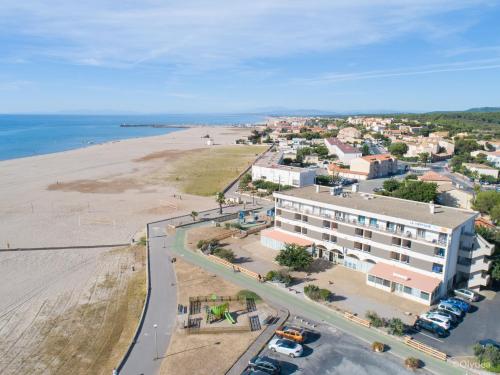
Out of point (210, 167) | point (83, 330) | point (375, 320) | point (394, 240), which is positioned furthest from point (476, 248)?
point (210, 167)

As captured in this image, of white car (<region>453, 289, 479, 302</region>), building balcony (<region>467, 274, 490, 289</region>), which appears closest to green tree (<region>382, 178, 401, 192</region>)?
building balcony (<region>467, 274, 490, 289</region>)

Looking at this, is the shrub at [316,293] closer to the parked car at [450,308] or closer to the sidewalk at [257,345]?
the sidewalk at [257,345]

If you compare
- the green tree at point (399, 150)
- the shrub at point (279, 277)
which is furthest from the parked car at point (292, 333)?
the green tree at point (399, 150)

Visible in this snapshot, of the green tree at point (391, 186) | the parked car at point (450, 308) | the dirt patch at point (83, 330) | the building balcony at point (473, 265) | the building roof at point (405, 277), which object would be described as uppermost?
the green tree at point (391, 186)

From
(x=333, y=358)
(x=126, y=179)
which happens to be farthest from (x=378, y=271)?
(x=126, y=179)

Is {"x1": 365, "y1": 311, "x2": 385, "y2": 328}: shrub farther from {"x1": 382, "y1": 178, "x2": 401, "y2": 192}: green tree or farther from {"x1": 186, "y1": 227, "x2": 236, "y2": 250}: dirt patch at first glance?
{"x1": 382, "y1": 178, "x2": 401, "y2": 192}: green tree
